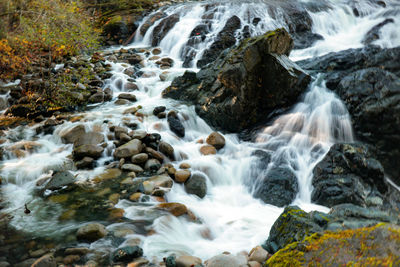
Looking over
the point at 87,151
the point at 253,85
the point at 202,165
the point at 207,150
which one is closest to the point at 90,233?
the point at 87,151

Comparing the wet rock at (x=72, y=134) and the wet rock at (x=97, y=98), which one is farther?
the wet rock at (x=97, y=98)

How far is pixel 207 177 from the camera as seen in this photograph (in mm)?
6211

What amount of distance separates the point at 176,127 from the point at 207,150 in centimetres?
136

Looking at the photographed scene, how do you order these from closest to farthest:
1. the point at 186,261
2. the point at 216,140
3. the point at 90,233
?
the point at 186,261 → the point at 90,233 → the point at 216,140

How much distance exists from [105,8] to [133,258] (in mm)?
Result: 21557

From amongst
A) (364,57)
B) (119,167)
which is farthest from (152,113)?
(364,57)

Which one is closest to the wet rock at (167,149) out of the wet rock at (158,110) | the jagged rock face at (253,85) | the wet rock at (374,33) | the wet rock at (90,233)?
the wet rock at (158,110)

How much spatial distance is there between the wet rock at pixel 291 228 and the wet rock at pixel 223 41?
10.4 metres

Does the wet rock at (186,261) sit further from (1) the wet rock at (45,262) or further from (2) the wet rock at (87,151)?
(2) the wet rock at (87,151)

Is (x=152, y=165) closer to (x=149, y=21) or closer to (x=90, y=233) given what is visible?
(x=90, y=233)

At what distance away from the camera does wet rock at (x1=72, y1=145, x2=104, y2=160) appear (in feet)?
20.7

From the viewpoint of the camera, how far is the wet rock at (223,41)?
1295 cm

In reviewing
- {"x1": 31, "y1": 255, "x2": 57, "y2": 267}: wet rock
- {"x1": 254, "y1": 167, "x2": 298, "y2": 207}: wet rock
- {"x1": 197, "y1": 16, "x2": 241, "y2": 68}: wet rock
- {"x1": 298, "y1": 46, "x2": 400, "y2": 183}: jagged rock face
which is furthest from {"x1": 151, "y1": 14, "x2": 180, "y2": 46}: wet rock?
{"x1": 31, "y1": 255, "x2": 57, "y2": 267}: wet rock

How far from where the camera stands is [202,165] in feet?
21.4
